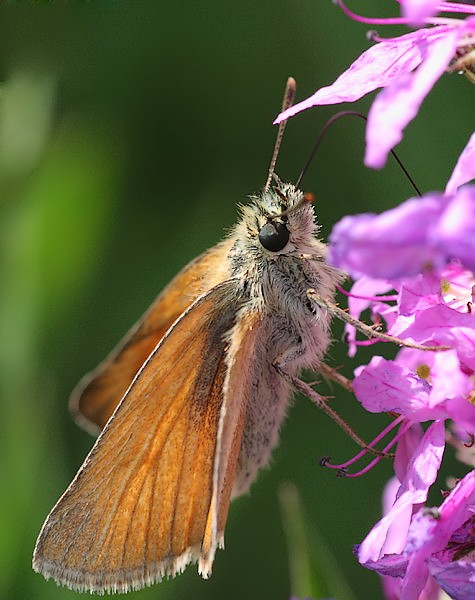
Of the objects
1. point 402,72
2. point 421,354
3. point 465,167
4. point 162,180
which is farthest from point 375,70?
point 162,180

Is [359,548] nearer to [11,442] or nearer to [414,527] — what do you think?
[414,527]

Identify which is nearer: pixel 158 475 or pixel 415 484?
pixel 415 484

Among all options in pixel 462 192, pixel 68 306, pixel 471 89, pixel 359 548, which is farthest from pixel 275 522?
pixel 462 192

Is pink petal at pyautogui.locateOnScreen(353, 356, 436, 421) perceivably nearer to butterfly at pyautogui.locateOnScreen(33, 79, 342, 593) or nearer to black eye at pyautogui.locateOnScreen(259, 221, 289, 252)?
butterfly at pyautogui.locateOnScreen(33, 79, 342, 593)

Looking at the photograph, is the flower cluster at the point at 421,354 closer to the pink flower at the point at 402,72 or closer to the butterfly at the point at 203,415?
the pink flower at the point at 402,72

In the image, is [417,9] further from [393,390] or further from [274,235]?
[274,235]

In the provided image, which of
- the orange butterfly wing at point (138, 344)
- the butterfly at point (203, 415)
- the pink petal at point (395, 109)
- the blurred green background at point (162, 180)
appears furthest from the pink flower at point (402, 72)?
the blurred green background at point (162, 180)
